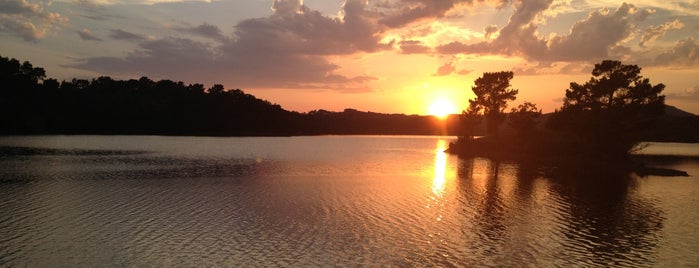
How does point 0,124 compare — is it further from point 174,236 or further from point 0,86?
point 174,236

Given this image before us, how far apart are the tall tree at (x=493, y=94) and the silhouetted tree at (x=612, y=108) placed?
2440cm

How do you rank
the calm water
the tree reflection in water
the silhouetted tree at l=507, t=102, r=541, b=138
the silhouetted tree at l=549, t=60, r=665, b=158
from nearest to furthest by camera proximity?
the calm water → the tree reflection in water → the silhouetted tree at l=549, t=60, r=665, b=158 → the silhouetted tree at l=507, t=102, r=541, b=138

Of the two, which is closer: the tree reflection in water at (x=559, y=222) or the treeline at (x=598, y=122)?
the tree reflection in water at (x=559, y=222)

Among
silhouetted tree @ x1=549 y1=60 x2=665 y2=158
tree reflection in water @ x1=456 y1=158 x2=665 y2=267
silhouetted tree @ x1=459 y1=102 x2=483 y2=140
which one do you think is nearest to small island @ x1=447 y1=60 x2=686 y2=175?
silhouetted tree @ x1=549 y1=60 x2=665 y2=158

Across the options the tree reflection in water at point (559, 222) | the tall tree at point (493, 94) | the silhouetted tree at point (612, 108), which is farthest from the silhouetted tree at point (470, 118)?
the tree reflection in water at point (559, 222)

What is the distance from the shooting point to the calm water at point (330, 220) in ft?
76.0

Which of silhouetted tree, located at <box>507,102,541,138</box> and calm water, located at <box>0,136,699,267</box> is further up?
silhouetted tree, located at <box>507,102,541,138</box>

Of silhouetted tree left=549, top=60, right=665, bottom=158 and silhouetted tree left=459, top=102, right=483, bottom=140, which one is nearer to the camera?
silhouetted tree left=549, top=60, right=665, bottom=158

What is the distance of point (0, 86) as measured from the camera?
467 ft

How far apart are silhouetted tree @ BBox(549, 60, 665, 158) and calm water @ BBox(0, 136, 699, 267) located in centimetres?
2092

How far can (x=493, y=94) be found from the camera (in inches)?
4269

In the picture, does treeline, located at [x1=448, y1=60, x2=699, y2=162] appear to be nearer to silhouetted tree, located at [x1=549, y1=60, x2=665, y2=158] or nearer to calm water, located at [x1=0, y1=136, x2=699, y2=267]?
silhouetted tree, located at [x1=549, y1=60, x2=665, y2=158]

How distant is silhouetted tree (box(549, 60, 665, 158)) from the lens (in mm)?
74625

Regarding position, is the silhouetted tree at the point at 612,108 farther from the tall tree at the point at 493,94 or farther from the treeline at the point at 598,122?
the tall tree at the point at 493,94
